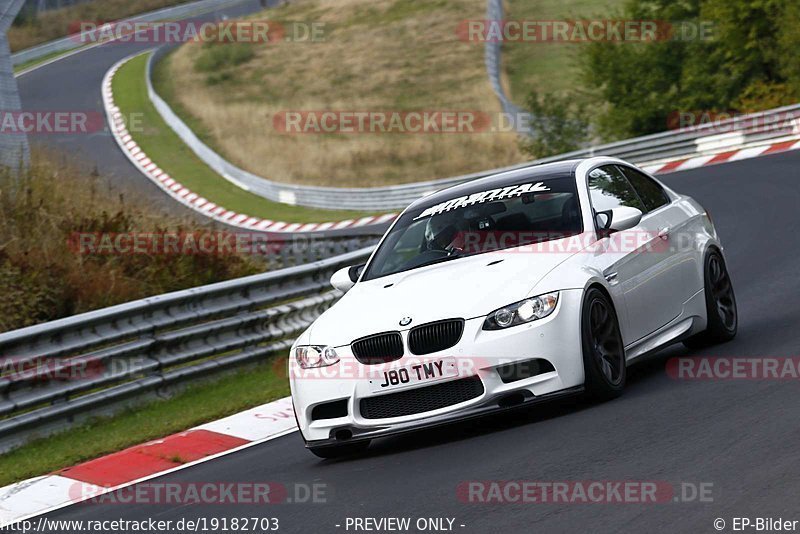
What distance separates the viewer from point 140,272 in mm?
13469

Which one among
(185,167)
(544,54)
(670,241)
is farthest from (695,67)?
(670,241)

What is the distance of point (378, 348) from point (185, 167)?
1312 inches

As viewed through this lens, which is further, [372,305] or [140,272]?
[140,272]

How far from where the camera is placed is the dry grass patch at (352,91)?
43.5 m

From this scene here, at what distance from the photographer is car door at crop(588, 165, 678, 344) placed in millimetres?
8016

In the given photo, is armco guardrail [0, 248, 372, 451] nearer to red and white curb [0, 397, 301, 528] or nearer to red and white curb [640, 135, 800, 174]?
red and white curb [0, 397, 301, 528]

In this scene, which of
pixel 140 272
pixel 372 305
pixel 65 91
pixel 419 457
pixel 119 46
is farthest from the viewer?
pixel 119 46

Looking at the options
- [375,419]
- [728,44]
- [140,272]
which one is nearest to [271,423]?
[375,419]

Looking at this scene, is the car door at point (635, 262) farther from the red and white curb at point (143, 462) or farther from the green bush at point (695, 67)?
the green bush at point (695, 67)

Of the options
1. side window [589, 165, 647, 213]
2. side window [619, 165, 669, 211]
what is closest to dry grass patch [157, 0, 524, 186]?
side window [619, 165, 669, 211]

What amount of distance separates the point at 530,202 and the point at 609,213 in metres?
0.52

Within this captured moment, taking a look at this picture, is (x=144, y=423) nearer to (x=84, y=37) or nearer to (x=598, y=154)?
(x=598, y=154)

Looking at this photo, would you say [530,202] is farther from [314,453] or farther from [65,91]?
[65,91]

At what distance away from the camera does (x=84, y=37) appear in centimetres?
6850
